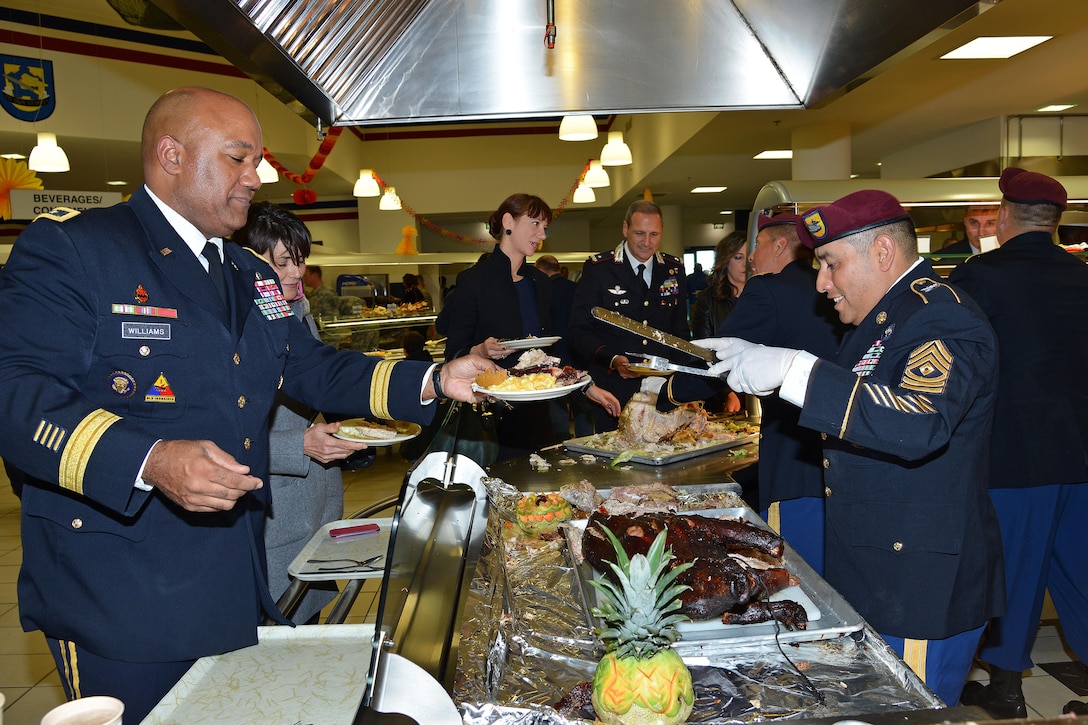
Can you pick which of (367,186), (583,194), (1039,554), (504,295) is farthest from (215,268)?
(583,194)

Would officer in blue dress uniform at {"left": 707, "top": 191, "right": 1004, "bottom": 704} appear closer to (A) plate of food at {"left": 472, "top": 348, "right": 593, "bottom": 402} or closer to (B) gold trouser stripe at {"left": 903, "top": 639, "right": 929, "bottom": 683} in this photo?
(B) gold trouser stripe at {"left": 903, "top": 639, "right": 929, "bottom": 683}

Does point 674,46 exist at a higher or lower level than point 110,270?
higher

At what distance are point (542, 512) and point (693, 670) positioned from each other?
38.4 inches

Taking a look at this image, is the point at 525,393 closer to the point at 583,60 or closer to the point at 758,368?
the point at 758,368

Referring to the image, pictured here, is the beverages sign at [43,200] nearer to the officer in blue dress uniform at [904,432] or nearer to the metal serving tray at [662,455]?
the metal serving tray at [662,455]

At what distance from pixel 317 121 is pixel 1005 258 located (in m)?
2.92

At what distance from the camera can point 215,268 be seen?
6.51 ft

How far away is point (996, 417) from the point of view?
342 centimetres

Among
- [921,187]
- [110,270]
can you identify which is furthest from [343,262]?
[110,270]

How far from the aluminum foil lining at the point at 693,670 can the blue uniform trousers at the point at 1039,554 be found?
2.21 meters

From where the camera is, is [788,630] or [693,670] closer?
[693,670]

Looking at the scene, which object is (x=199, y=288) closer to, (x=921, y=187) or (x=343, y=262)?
(x=921, y=187)

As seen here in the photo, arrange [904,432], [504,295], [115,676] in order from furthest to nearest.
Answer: [504,295] < [904,432] < [115,676]

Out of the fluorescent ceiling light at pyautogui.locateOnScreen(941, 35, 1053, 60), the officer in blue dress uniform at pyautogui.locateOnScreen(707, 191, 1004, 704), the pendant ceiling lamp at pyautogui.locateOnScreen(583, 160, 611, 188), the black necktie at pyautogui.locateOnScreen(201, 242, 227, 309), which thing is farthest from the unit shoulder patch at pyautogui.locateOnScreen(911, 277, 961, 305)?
the pendant ceiling lamp at pyautogui.locateOnScreen(583, 160, 611, 188)
